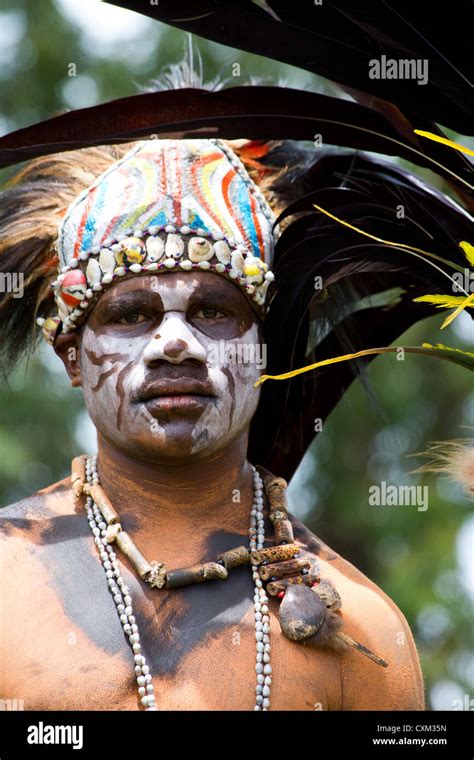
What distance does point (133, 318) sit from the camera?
4004 mm

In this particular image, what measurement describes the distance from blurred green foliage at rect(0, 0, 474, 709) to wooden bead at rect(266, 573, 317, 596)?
579 centimetres

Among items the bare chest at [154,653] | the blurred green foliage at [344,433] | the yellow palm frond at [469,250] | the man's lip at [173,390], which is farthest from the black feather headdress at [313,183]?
the blurred green foliage at [344,433]

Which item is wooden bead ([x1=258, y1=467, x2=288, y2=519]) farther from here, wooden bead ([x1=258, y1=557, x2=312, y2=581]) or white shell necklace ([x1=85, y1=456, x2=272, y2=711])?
wooden bead ([x1=258, y1=557, x2=312, y2=581])

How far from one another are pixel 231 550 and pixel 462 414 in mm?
7717

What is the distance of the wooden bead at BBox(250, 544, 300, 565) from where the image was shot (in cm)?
395

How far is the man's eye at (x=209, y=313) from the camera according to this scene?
13.2ft

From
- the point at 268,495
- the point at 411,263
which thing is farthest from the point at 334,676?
the point at 411,263

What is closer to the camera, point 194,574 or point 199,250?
point 194,574

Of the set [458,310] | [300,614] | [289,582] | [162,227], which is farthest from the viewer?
[162,227]

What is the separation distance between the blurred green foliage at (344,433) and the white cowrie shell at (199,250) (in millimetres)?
5682

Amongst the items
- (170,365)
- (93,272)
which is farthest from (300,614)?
(93,272)

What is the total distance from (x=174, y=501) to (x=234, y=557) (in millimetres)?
266

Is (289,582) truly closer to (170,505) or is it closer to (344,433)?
(170,505)

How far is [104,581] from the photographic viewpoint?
3893mm
